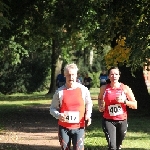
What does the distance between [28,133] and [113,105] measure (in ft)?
25.0

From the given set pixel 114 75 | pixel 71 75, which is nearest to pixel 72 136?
pixel 71 75

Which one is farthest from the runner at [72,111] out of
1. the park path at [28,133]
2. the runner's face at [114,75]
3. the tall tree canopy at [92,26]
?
the tall tree canopy at [92,26]

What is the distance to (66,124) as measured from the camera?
7.77m

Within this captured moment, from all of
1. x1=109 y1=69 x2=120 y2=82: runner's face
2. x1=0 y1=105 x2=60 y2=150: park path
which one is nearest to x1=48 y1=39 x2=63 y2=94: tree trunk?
x1=0 y1=105 x2=60 y2=150: park path

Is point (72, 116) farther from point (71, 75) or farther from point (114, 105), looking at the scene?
point (114, 105)

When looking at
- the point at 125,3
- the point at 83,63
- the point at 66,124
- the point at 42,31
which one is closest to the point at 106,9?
the point at 125,3

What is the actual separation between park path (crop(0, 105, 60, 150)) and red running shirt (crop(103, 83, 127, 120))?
12.4 feet

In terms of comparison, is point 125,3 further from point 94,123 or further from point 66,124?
point 66,124

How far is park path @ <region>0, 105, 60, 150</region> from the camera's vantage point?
12.9m

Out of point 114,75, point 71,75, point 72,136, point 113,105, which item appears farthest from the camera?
point 113,105

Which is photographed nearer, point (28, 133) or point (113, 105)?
point (113, 105)

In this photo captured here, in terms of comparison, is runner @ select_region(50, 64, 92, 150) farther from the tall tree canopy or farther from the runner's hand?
the tall tree canopy

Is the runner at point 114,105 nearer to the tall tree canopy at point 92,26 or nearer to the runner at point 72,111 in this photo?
the runner at point 72,111

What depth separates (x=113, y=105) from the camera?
349 inches
